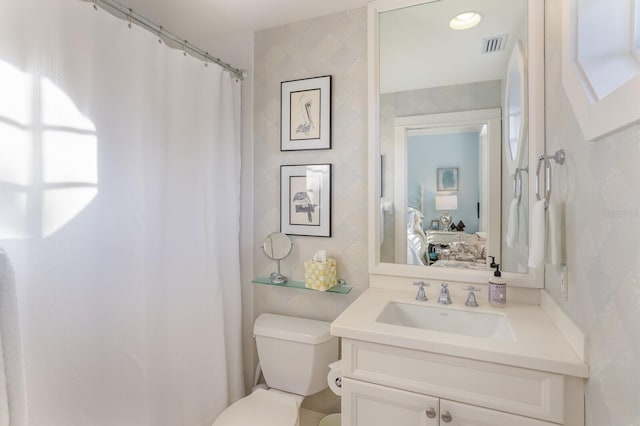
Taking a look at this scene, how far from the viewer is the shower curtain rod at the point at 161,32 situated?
134 centimetres

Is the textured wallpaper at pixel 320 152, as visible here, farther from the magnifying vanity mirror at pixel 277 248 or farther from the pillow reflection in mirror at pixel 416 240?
the pillow reflection in mirror at pixel 416 240

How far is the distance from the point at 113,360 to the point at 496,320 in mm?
1581

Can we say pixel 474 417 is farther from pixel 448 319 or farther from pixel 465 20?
pixel 465 20

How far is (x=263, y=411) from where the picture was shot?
5.32 ft

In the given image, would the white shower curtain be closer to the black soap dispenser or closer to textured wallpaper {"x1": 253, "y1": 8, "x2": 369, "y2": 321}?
textured wallpaper {"x1": 253, "y1": 8, "x2": 369, "y2": 321}

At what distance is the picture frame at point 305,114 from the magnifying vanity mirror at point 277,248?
0.54 metres

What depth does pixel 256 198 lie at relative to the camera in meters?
2.11

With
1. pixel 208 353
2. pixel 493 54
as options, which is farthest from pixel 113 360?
pixel 493 54

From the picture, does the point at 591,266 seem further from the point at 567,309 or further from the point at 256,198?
the point at 256,198

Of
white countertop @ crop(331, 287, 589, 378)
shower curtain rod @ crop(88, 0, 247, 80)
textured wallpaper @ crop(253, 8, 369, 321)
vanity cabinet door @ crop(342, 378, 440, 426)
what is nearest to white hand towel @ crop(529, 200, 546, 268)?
white countertop @ crop(331, 287, 589, 378)

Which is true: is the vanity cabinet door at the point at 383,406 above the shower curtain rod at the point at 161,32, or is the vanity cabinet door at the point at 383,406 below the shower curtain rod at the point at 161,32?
below

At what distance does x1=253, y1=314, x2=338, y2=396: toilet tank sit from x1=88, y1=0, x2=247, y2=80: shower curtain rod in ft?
4.98

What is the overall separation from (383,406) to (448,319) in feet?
1.60

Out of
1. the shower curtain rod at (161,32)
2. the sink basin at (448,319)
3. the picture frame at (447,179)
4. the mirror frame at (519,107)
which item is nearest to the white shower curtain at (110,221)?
the shower curtain rod at (161,32)
